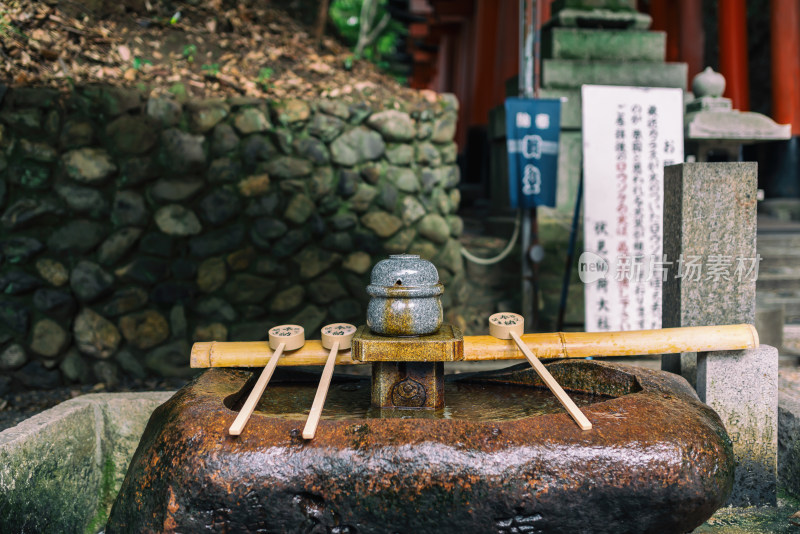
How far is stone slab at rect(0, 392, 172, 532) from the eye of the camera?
2.42 metres

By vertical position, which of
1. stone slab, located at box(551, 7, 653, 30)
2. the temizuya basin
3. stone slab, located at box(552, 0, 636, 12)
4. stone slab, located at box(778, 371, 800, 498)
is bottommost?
stone slab, located at box(778, 371, 800, 498)

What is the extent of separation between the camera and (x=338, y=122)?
5.59 m

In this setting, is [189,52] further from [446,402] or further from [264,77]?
[446,402]

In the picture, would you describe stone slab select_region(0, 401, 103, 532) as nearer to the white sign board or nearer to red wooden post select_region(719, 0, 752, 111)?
the white sign board

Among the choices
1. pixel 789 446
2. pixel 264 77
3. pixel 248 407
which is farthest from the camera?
pixel 264 77

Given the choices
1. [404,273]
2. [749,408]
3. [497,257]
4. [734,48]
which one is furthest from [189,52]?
[734,48]

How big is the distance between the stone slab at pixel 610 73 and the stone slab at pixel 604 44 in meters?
0.09

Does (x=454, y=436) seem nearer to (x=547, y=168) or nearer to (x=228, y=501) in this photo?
(x=228, y=501)

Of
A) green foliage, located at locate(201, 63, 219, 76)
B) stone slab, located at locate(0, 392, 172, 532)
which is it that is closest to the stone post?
stone slab, located at locate(0, 392, 172, 532)

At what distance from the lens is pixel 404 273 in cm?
230

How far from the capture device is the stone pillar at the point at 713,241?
2.92m

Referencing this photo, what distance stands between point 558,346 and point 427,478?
3.24ft

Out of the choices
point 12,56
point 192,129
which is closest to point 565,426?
point 192,129

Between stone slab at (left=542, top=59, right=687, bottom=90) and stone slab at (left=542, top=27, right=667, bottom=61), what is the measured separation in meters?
0.09
